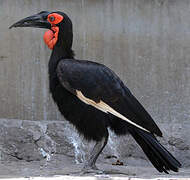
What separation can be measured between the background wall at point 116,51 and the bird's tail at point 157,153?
1.40m

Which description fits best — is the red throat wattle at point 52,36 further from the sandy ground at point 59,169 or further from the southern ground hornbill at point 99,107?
the sandy ground at point 59,169

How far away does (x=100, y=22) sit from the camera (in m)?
5.55

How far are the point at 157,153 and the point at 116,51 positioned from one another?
5.78ft

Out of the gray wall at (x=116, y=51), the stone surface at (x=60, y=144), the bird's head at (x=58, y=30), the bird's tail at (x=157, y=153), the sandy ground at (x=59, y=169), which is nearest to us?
the bird's tail at (x=157, y=153)

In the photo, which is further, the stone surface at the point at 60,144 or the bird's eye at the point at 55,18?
the stone surface at the point at 60,144

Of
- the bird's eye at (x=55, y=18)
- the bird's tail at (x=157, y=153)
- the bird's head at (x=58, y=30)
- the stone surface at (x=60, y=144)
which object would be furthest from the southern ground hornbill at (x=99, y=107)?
the stone surface at (x=60, y=144)

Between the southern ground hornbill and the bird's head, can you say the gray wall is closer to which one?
the bird's head

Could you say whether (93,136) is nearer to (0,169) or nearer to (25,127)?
(0,169)

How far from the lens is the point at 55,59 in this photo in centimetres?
423

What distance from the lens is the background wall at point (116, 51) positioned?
5441 mm

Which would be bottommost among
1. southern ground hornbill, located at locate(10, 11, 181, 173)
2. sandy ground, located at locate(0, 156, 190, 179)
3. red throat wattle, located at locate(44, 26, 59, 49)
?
sandy ground, located at locate(0, 156, 190, 179)

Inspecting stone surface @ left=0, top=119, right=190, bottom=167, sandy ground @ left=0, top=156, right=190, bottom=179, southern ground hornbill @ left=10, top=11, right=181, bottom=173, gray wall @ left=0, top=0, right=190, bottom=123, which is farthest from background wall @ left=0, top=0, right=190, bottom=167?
southern ground hornbill @ left=10, top=11, right=181, bottom=173

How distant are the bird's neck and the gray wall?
3.94ft

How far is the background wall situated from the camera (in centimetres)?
544
